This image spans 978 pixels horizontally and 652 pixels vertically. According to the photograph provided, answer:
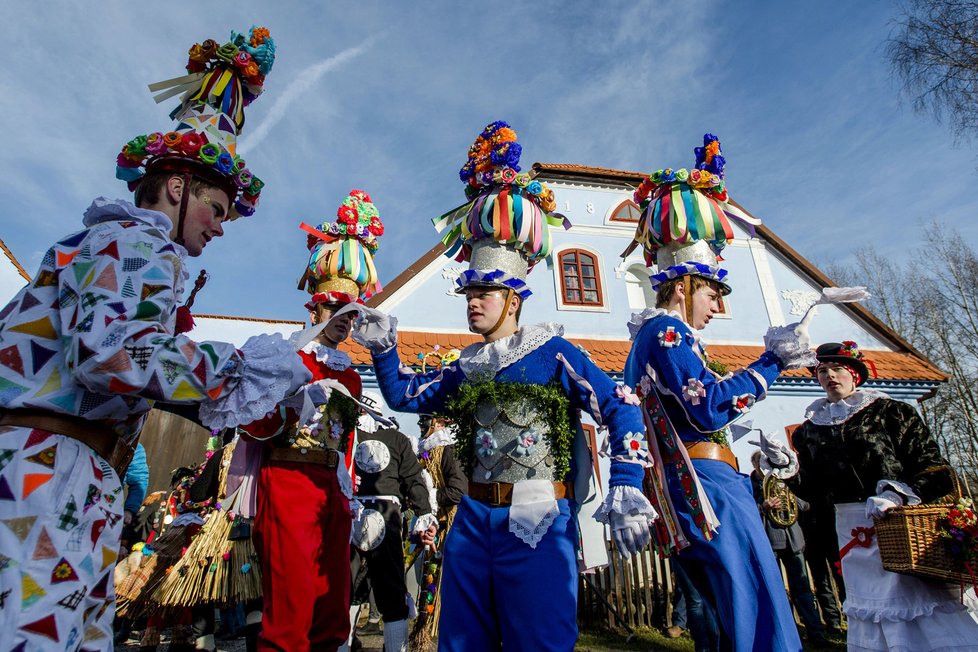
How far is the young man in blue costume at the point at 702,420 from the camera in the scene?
2504 mm

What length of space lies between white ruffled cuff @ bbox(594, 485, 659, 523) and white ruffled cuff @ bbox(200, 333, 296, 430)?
1.39 meters

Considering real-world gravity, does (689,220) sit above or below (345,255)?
below

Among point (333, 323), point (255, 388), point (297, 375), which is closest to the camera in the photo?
point (255, 388)

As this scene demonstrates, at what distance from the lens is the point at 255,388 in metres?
1.73

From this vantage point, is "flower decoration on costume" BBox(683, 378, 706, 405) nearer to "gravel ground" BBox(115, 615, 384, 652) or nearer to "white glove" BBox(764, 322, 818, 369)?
"white glove" BBox(764, 322, 818, 369)

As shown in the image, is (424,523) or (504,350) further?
(424,523)

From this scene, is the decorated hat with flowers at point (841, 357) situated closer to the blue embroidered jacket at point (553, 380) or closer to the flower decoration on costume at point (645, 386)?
the flower decoration on costume at point (645, 386)

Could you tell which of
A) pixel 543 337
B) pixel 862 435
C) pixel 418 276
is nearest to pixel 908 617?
pixel 862 435

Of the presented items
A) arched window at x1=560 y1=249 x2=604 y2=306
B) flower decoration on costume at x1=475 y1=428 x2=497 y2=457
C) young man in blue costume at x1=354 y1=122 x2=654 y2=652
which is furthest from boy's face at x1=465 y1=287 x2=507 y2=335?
arched window at x1=560 y1=249 x2=604 y2=306

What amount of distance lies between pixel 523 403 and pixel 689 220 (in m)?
1.69

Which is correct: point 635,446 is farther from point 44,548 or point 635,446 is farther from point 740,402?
point 44,548

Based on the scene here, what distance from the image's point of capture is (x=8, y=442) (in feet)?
5.00

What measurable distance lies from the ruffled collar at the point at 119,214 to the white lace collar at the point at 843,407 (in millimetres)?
4432

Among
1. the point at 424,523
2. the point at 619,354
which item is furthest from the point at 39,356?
the point at 619,354
